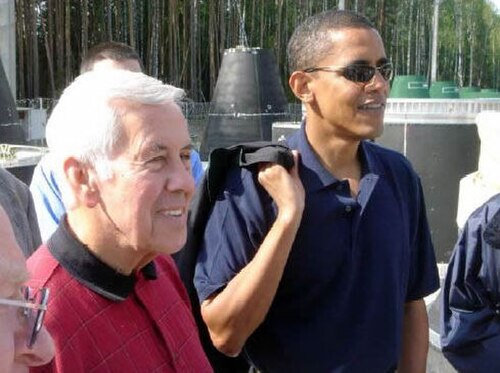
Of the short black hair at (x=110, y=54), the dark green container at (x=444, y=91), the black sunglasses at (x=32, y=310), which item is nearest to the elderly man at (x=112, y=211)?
the black sunglasses at (x=32, y=310)

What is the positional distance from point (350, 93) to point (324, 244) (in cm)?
41

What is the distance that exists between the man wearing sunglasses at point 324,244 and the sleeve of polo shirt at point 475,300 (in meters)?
0.17

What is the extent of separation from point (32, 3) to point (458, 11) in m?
32.2

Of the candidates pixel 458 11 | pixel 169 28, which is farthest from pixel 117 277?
pixel 458 11

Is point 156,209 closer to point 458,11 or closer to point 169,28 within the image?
point 169,28

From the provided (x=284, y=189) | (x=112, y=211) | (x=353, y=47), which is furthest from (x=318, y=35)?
(x=112, y=211)

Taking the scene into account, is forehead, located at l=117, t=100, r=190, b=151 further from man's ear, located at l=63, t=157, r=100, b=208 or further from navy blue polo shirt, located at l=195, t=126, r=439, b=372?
navy blue polo shirt, located at l=195, t=126, r=439, b=372

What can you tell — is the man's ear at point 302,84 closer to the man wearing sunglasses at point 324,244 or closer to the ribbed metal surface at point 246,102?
the man wearing sunglasses at point 324,244

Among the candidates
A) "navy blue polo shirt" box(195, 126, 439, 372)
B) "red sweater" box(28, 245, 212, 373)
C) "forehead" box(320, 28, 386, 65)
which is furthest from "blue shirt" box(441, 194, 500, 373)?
"red sweater" box(28, 245, 212, 373)

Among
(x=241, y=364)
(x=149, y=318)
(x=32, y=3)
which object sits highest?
(x=32, y=3)

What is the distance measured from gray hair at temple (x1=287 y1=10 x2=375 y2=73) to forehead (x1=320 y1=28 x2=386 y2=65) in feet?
0.04

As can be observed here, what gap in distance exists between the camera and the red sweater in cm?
142

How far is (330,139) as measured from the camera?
212cm

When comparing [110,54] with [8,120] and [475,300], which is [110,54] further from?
[8,120]
